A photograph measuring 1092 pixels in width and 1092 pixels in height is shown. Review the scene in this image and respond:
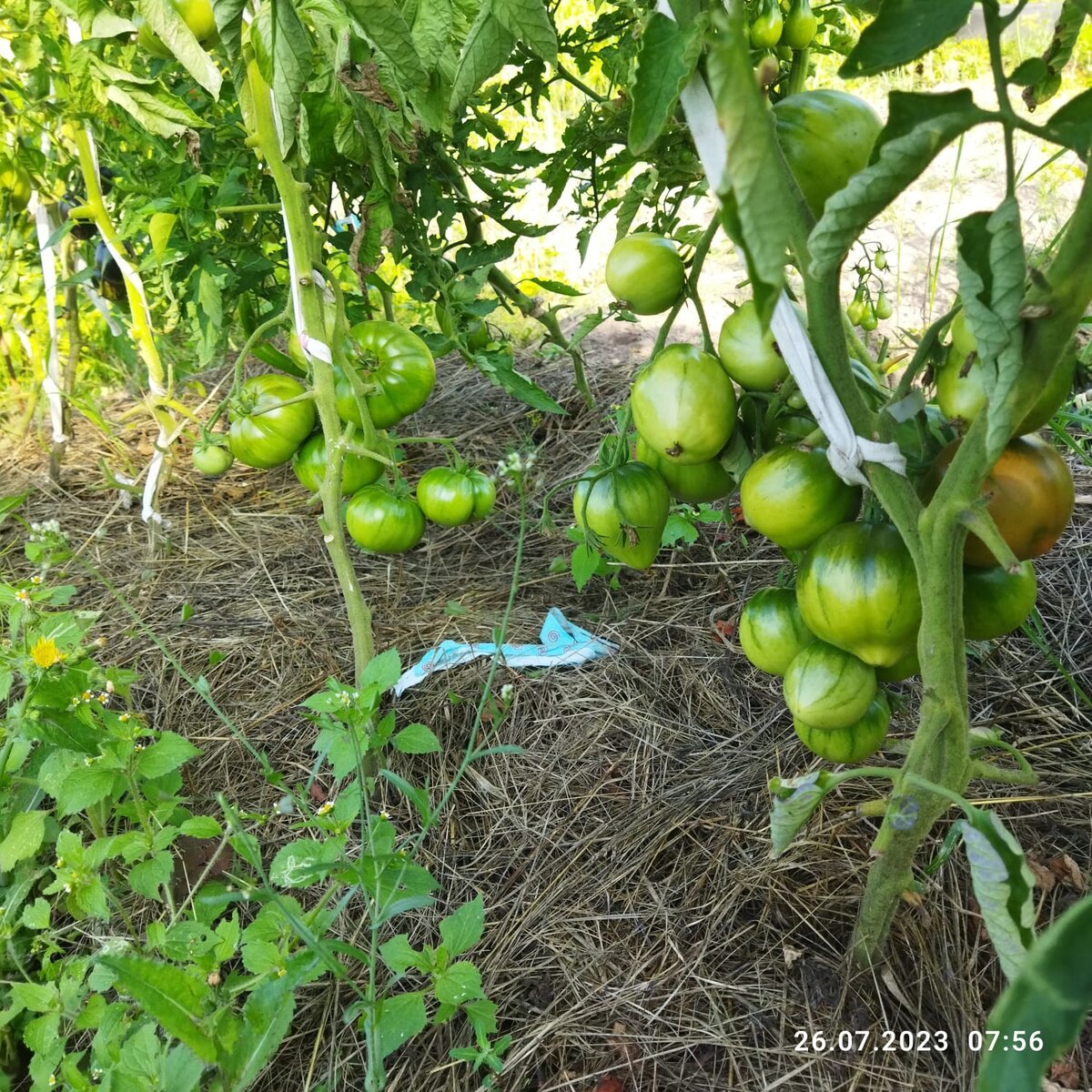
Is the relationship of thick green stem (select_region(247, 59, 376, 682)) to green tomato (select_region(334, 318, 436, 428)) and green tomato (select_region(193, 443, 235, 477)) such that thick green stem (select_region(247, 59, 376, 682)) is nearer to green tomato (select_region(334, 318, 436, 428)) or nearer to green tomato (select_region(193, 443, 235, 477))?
green tomato (select_region(334, 318, 436, 428))

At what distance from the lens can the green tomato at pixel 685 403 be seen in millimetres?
901

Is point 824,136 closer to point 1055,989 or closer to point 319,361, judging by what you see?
point 1055,989

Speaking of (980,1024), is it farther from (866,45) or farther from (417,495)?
(417,495)

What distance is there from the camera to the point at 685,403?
90 centimetres

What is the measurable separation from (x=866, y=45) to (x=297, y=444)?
4.32ft

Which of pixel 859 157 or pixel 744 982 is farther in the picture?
pixel 744 982

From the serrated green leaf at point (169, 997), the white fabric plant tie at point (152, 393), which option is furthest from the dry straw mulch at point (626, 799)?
the serrated green leaf at point (169, 997)

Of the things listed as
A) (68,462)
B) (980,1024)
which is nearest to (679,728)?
(980,1024)

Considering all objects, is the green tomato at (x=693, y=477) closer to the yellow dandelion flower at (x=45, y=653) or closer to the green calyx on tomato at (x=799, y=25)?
the green calyx on tomato at (x=799, y=25)

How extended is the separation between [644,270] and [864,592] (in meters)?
0.40

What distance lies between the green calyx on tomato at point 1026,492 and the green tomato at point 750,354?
0.19 meters

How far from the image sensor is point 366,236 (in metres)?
1.53

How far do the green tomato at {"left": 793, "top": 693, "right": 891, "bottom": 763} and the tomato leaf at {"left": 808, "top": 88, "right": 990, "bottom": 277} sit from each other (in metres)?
0.52

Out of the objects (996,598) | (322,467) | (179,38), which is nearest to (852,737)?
(996,598)
